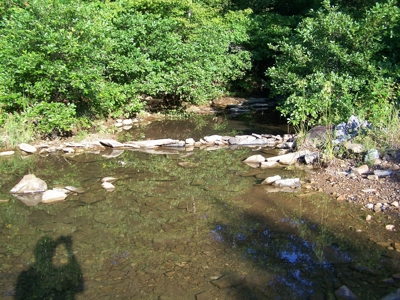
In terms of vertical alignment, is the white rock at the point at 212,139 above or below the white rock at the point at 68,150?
below

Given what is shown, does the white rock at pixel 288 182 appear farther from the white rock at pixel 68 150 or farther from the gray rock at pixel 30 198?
the white rock at pixel 68 150

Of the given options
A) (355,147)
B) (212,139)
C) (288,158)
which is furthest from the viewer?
(212,139)

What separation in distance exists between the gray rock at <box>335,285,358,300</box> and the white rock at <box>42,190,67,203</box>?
4112 mm

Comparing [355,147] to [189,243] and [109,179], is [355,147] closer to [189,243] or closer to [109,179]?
[189,243]

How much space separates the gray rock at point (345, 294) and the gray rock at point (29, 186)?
4668mm

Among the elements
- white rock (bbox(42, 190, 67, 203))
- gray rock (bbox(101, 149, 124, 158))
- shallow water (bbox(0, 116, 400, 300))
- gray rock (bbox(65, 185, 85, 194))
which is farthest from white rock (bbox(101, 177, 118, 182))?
gray rock (bbox(101, 149, 124, 158))

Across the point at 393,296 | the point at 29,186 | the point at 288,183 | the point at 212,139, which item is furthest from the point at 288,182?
the point at 29,186

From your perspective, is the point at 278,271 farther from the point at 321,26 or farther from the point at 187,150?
the point at 321,26

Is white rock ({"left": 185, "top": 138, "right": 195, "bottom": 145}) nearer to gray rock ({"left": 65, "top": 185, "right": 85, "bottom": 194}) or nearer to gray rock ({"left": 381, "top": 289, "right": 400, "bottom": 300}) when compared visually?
gray rock ({"left": 65, "top": 185, "right": 85, "bottom": 194})

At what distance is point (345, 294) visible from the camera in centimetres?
339

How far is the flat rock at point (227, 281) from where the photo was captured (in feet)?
11.8

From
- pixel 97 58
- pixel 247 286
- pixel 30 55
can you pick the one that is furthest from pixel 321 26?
pixel 247 286

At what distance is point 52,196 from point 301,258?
12.3 ft

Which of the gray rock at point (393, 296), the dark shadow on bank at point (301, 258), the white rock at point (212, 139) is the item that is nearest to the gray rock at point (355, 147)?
the dark shadow on bank at point (301, 258)
